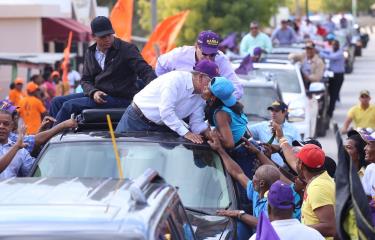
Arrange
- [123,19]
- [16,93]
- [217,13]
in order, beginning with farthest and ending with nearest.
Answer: [217,13]
[16,93]
[123,19]

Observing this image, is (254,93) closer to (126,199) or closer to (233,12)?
(126,199)

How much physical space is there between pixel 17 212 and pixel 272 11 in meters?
40.3

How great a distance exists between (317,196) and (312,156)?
0.98ft

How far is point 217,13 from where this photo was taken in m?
42.8

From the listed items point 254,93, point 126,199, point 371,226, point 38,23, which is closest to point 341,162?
point 371,226

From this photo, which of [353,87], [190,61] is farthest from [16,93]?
[353,87]

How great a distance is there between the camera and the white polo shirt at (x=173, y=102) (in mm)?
8609

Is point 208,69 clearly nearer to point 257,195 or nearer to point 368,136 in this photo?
point 368,136

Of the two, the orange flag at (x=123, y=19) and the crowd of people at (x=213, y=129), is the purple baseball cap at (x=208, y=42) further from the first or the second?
the orange flag at (x=123, y=19)

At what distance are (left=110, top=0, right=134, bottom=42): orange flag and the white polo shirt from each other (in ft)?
33.2

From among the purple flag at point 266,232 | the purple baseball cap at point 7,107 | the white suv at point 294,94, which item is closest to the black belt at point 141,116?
the purple baseball cap at point 7,107

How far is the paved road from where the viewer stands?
23.0 meters

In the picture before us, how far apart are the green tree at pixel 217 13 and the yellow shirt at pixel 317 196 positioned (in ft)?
111

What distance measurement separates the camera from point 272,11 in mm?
44531
